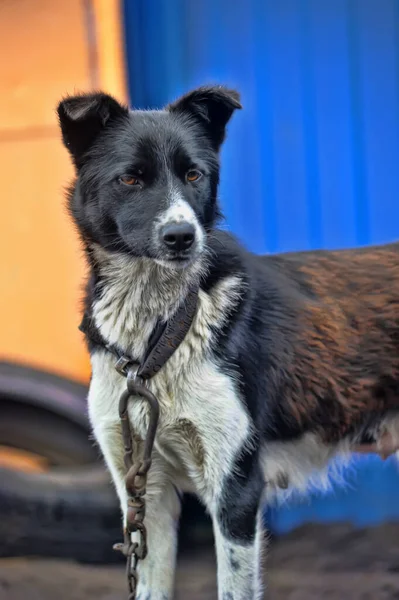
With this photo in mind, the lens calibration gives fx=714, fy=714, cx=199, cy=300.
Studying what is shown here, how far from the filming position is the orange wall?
10.1 ft

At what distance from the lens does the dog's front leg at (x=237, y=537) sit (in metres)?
1.99

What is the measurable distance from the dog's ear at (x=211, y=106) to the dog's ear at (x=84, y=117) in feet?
0.57

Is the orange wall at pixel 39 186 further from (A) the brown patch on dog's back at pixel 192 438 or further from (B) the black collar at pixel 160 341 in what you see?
(A) the brown patch on dog's back at pixel 192 438

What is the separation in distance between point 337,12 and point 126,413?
6.33ft

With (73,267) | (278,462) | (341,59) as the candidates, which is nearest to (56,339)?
(73,267)

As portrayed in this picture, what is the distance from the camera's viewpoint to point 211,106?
2.03m

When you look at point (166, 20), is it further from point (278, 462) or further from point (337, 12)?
point (278, 462)

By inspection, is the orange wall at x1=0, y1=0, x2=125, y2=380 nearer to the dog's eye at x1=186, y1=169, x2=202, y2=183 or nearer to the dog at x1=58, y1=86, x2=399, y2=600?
the dog at x1=58, y1=86, x2=399, y2=600

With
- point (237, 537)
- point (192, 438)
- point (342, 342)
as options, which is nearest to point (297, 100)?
point (342, 342)

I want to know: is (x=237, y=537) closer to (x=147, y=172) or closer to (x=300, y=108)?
(x=147, y=172)

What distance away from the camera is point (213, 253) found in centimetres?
208

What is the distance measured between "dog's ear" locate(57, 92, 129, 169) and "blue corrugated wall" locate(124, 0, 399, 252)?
1110 mm

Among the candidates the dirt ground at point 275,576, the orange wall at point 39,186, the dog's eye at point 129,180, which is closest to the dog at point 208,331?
the dog's eye at point 129,180

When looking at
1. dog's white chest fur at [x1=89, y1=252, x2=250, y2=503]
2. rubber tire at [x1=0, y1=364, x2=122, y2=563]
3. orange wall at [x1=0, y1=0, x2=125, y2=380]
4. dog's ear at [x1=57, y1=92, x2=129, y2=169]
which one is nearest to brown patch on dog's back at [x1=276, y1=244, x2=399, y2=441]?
dog's white chest fur at [x1=89, y1=252, x2=250, y2=503]
